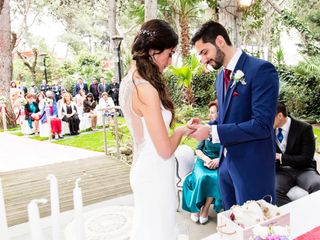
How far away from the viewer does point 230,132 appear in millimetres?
1884

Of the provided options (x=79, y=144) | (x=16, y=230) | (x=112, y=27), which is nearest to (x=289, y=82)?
(x=79, y=144)

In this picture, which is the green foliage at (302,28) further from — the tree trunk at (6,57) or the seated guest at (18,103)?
the tree trunk at (6,57)

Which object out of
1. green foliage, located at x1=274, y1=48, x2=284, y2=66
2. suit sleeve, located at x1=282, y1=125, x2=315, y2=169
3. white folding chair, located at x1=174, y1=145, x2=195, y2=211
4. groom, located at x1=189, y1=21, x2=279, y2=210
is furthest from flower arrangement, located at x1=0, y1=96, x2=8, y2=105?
groom, located at x1=189, y1=21, x2=279, y2=210

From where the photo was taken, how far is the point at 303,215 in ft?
5.92

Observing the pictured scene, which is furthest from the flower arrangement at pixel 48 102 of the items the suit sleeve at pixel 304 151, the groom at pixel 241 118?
the groom at pixel 241 118

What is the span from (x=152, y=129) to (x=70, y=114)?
8931 mm

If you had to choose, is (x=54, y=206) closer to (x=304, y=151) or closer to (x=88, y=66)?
(x=304, y=151)

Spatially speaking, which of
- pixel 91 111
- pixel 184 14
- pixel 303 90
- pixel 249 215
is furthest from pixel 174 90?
pixel 249 215

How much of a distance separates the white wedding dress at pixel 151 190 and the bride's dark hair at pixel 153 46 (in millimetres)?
166

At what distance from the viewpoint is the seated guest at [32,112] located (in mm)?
10383

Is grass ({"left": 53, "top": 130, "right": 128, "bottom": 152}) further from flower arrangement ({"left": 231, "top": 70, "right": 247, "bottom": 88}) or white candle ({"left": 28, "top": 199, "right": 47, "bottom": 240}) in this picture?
white candle ({"left": 28, "top": 199, "right": 47, "bottom": 240})

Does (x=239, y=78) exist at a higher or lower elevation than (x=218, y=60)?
lower

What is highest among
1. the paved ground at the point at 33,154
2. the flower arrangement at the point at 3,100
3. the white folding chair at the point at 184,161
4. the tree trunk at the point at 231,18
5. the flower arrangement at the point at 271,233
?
the tree trunk at the point at 231,18

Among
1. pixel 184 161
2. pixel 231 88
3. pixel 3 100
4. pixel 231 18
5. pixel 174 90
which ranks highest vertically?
pixel 231 18
